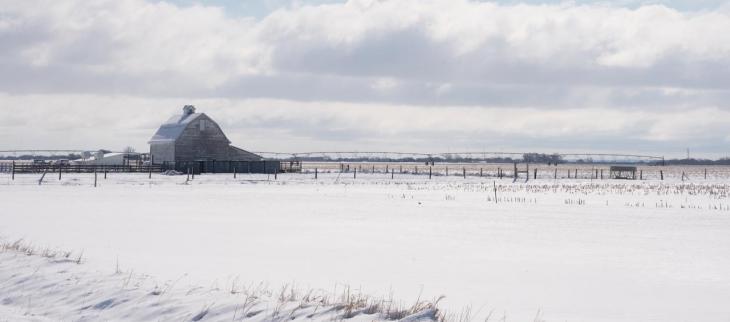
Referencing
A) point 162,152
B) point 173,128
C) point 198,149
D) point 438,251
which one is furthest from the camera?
point 173,128

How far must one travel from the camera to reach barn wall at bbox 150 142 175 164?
69.2 metres

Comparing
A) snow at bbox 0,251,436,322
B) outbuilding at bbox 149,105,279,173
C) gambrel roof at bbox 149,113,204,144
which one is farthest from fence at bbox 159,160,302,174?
snow at bbox 0,251,436,322

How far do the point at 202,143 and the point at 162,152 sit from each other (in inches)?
166

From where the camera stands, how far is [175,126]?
7156 cm

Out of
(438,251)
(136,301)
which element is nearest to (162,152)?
(438,251)

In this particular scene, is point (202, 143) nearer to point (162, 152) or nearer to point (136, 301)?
point (162, 152)

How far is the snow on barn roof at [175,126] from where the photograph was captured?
69875mm

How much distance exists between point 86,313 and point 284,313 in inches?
101

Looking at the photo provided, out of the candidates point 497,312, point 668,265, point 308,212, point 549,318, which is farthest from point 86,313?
point 308,212

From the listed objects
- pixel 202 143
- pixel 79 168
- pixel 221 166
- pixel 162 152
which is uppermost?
Answer: pixel 202 143

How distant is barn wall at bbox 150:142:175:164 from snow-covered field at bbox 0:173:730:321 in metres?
41.4

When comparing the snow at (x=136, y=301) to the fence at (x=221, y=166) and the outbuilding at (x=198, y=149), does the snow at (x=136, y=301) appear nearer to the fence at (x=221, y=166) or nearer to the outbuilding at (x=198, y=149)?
the fence at (x=221, y=166)

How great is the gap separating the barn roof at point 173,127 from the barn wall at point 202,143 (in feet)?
1.79

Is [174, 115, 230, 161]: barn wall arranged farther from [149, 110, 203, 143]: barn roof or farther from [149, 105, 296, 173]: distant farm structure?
[149, 110, 203, 143]: barn roof
